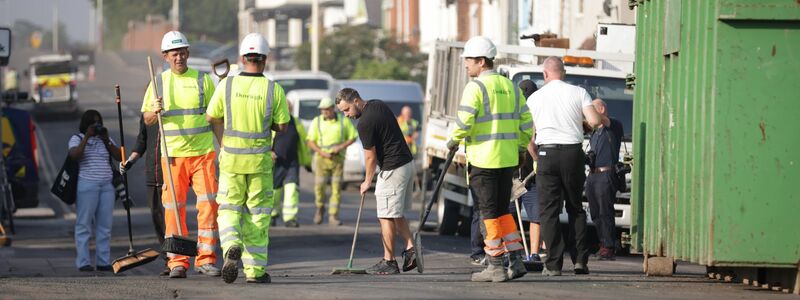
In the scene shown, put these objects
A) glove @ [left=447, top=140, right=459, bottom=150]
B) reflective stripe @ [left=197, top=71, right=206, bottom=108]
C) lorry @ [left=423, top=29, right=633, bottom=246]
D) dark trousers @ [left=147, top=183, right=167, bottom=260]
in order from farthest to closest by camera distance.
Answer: lorry @ [left=423, top=29, right=633, bottom=246]
dark trousers @ [left=147, top=183, right=167, bottom=260]
reflective stripe @ [left=197, top=71, right=206, bottom=108]
glove @ [left=447, top=140, right=459, bottom=150]

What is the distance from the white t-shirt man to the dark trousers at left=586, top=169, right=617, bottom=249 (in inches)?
102

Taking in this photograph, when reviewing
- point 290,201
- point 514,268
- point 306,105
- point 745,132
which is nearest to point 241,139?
point 514,268

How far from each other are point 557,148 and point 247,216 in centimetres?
250

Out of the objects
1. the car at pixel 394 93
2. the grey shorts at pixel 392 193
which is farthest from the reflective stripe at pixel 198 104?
the car at pixel 394 93

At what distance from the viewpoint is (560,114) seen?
12.6m

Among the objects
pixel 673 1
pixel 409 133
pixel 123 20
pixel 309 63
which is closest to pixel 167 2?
pixel 123 20

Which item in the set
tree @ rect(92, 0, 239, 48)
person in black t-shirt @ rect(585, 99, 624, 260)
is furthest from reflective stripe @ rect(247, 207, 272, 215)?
tree @ rect(92, 0, 239, 48)

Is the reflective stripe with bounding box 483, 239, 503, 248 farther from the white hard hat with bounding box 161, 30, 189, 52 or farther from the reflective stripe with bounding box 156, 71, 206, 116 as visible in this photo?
the white hard hat with bounding box 161, 30, 189, 52

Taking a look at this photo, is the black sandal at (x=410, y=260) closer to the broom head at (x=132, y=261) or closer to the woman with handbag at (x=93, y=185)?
the broom head at (x=132, y=261)

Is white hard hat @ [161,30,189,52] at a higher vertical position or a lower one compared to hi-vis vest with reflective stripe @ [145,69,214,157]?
higher

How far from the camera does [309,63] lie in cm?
6119

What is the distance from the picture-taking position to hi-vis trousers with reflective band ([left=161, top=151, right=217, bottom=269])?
40.5 feet

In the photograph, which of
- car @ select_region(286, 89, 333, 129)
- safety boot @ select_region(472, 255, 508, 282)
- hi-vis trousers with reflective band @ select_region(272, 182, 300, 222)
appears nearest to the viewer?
safety boot @ select_region(472, 255, 508, 282)

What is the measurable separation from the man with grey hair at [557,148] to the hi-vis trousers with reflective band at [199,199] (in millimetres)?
2529
